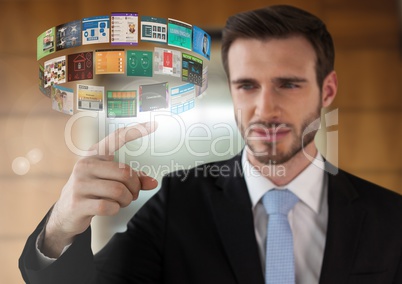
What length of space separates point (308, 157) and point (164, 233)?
10.4 inches

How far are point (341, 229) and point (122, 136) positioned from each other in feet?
1.26

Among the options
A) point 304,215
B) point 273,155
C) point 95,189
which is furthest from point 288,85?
point 95,189

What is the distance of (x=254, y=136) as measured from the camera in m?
0.65

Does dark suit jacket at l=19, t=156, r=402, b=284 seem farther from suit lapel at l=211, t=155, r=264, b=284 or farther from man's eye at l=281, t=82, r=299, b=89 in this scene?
man's eye at l=281, t=82, r=299, b=89

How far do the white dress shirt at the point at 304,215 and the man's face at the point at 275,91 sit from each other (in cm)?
4

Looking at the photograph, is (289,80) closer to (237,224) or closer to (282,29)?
(282,29)

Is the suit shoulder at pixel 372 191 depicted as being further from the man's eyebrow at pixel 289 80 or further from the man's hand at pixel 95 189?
the man's hand at pixel 95 189

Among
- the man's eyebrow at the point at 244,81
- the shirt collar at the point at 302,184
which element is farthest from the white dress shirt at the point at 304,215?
the man's eyebrow at the point at 244,81

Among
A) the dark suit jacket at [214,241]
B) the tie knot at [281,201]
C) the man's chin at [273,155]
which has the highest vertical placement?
the man's chin at [273,155]

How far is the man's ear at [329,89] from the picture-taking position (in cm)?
68

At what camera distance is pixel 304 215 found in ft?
2.22

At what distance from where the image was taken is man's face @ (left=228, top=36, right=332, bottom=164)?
2.10ft

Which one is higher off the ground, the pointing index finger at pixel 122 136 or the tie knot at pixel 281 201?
the pointing index finger at pixel 122 136

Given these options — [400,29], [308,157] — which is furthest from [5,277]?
[400,29]
